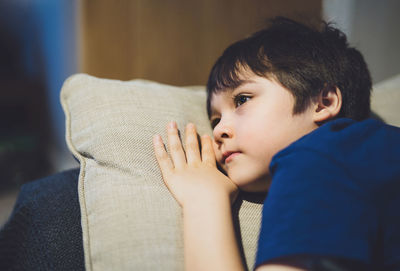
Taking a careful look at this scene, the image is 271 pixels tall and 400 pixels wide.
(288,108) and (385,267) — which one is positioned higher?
(288,108)

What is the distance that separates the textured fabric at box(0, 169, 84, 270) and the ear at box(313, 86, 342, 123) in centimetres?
54

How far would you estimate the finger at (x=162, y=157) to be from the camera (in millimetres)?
602

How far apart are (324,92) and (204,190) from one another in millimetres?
345

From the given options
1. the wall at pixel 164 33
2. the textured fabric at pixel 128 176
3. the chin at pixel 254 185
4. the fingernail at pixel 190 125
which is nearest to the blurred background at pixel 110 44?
the wall at pixel 164 33

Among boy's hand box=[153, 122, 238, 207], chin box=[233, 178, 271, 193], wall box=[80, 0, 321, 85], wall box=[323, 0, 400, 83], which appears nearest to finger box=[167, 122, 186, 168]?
boy's hand box=[153, 122, 238, 207]

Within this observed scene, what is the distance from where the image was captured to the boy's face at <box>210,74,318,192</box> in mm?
591

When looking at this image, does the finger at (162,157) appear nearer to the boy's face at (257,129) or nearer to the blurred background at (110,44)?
the boy's face at (257,129)

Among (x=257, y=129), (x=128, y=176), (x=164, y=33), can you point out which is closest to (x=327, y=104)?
(x=257, y=129)

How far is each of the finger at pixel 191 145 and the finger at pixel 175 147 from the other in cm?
1

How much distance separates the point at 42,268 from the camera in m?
0.54

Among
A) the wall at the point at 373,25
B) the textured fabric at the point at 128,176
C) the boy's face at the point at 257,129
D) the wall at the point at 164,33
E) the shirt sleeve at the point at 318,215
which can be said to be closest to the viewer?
the shirt sleeve at the point at 318,215

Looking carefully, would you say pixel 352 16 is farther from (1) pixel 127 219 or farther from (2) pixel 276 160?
(1) pixel 127 219

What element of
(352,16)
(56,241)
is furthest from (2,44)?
(352,16)

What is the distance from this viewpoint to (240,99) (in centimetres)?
65
